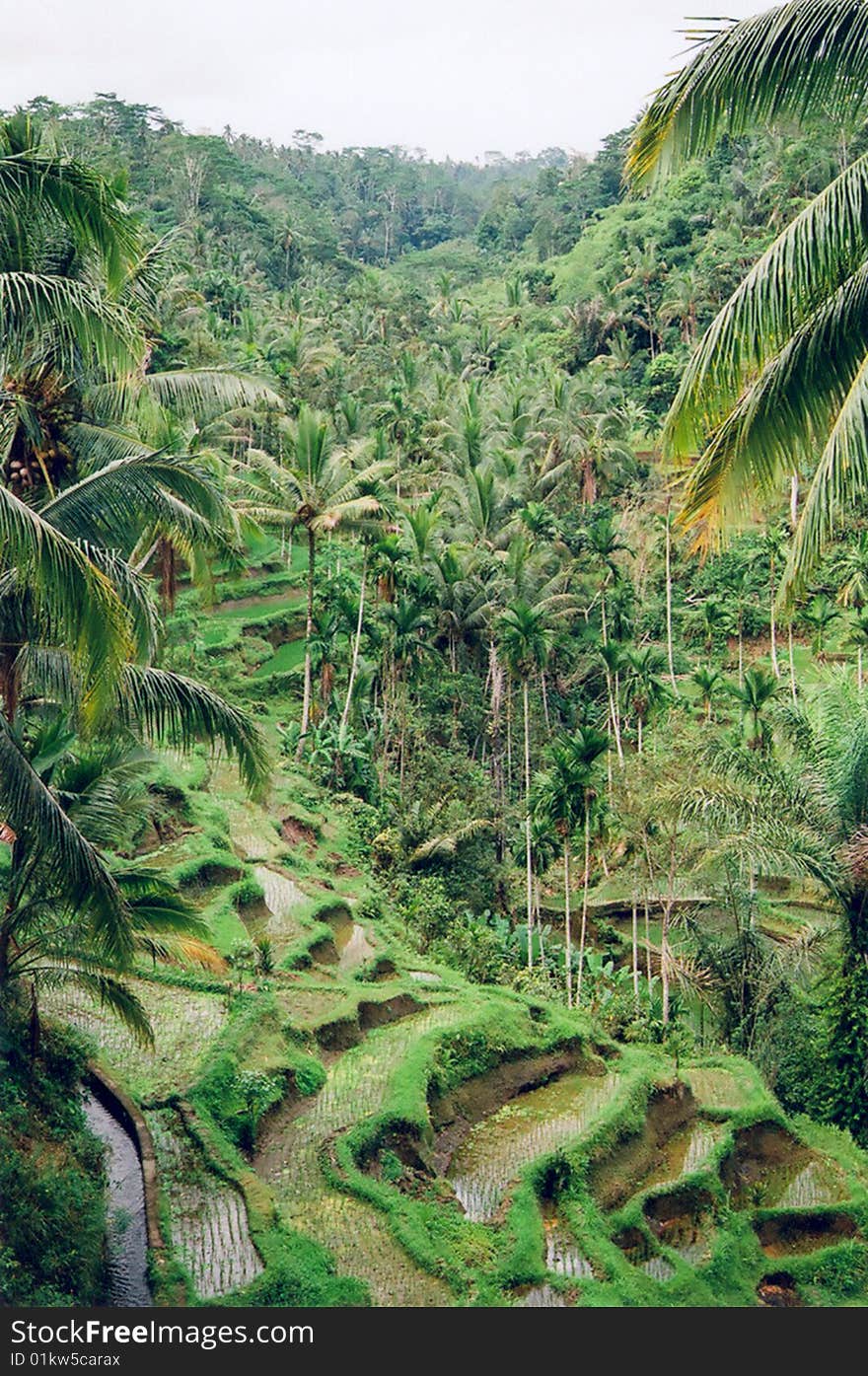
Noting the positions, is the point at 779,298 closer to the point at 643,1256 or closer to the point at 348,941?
the point at 643,1256

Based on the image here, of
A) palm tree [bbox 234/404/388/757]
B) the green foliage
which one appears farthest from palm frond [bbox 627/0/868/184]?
palm tree [bbox 234/404/388/757]

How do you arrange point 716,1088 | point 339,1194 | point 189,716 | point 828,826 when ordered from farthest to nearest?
point 716,1088, point 828,826, point 339,1194, point 189,716

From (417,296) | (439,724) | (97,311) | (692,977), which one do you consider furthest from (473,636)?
(417,296)

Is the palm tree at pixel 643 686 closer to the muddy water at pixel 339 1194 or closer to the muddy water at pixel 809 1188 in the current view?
the muddy water at pixel 809 1188

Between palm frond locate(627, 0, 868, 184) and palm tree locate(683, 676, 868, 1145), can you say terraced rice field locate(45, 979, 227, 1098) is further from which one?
palm frond locate(627, 0, 868, 184)

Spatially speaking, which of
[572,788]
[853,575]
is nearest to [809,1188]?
[572,788]

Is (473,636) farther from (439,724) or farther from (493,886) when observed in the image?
(493,886)
